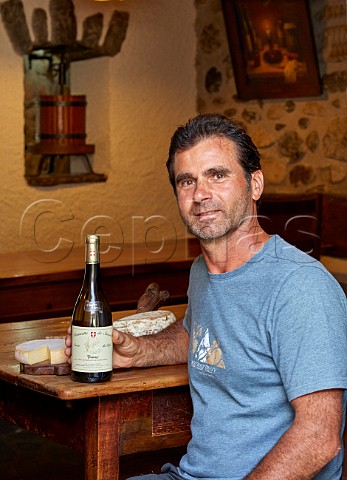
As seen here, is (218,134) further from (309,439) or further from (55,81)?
(55,81)

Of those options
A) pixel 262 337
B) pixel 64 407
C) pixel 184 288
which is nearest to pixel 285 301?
pixel 262 337

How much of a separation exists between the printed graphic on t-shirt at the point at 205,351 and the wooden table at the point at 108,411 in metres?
0.15

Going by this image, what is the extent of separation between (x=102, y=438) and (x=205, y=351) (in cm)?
33

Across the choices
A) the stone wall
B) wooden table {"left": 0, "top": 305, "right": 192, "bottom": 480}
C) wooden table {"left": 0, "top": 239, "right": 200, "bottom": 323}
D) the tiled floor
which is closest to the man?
wooden table {"left": 0, "top": 305, "right": 192, "bottom": 480}

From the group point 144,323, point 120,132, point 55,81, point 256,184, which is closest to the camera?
point 256,184

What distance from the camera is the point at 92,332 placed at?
7.01 feet

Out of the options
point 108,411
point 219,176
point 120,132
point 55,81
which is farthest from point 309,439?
point 55,81

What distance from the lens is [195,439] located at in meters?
2.17

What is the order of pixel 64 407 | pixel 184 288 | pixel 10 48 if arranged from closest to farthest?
1. pixel 64 407
2. pixel 184 288
3. pixel 10 48

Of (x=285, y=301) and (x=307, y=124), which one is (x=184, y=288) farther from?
(x=285, y=301)

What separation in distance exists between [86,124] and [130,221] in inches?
28.0

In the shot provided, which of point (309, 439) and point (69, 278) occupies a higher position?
point (69, 278)

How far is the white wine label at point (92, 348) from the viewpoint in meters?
2.14

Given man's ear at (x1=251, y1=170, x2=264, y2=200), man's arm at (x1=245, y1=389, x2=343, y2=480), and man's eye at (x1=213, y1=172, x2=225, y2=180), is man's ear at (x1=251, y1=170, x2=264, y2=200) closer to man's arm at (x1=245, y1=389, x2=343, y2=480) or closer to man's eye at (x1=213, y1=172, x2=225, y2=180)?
man's eye at (x1=213, y1=172, x2=225, y2=180)
